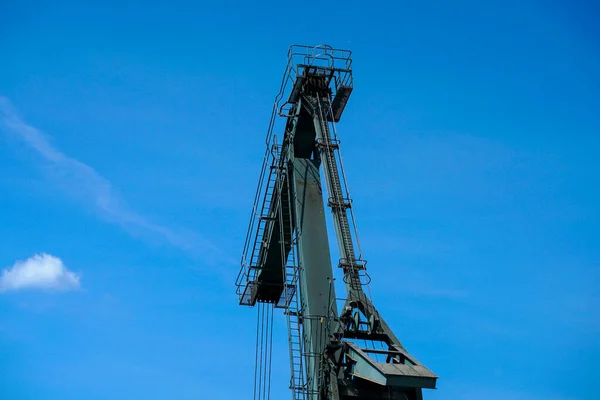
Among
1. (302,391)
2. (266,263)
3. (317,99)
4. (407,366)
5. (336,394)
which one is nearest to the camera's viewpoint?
(407,366)

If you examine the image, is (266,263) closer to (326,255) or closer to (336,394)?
(326,255)

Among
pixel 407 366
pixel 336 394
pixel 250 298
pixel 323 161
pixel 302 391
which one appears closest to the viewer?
pixel 407 366

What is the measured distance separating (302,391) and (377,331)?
9.30 ft

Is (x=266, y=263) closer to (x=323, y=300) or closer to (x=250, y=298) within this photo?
(x=250, y=298)

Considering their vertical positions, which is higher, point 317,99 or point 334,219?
point 317,99

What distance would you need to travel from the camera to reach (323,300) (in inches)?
696

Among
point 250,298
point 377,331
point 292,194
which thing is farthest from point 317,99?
point 250,298

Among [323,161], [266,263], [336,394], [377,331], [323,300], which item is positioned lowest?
[336,394]

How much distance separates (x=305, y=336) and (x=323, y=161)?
4.48 m

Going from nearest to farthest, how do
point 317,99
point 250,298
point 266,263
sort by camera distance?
point 317,99 → point 266,263 → point 250,298

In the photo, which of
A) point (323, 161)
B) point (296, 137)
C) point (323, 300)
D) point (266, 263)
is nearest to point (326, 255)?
point (323, 300)

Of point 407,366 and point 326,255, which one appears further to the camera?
point 326,255

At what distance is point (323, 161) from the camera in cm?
1802

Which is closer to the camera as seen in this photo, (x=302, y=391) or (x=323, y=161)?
(x=302, y=391)
